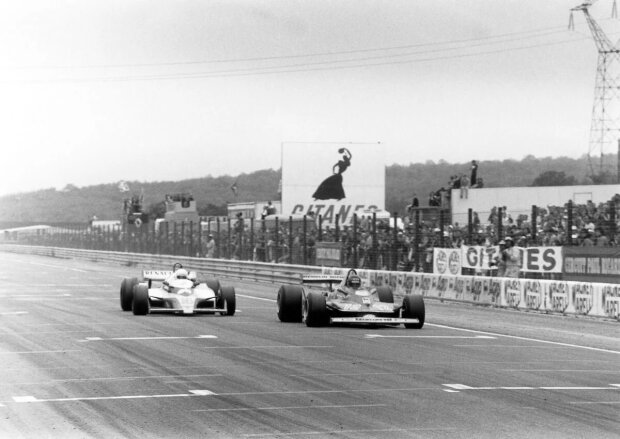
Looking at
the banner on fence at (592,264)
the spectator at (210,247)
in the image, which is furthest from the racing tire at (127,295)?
the spectator at (210,247)

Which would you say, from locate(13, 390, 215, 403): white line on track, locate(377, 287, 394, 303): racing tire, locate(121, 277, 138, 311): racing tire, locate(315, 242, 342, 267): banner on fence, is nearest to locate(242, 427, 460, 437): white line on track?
locate(13, 390, 215, 403): white line on track

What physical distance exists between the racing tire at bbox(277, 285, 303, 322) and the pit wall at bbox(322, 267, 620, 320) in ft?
22.2

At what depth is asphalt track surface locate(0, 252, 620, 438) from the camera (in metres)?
10.0

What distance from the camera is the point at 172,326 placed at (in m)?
20.6

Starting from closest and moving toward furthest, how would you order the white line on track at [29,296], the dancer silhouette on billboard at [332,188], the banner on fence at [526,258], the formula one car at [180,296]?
the formula one car at [180,296], the banner on fence at [526,258], the white line on track at [29,296], the dancer silhouette on billboard at [332,188]

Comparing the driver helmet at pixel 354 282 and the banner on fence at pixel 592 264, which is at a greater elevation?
the banner on fence at pixel 592 264

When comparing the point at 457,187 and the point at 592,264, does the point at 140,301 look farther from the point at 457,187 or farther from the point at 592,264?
the point at 457,187

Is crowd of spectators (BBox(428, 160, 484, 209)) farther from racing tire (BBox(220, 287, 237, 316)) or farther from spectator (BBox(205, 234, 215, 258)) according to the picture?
racing tire (BBox(220, 287, 237, 316))

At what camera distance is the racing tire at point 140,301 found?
2280 cm

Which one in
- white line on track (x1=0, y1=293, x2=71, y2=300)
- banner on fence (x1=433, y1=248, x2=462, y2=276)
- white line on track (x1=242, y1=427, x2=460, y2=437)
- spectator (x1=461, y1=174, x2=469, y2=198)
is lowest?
white line on track (x1=242, y1=427, x2=460, y2=437)

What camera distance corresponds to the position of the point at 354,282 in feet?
68.9

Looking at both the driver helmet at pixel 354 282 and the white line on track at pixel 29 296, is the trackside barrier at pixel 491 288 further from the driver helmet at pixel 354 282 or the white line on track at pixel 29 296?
the white line on track at pixel 29 296

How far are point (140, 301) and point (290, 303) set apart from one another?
10.2 feet

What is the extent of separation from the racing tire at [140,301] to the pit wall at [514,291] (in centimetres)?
926
